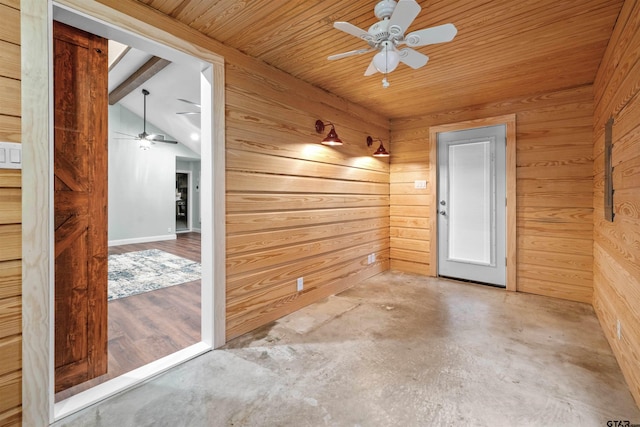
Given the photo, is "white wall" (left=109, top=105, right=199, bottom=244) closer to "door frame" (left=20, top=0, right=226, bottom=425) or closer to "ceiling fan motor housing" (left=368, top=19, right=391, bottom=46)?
"door frame" (left=20, top=0, right=226, bottom=425)

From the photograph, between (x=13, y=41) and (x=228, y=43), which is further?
(x=228, y=43)

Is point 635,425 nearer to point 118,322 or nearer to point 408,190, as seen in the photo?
point 408,190

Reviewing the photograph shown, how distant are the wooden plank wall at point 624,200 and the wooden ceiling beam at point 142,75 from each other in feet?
14.5

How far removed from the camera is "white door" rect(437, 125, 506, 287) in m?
3.73

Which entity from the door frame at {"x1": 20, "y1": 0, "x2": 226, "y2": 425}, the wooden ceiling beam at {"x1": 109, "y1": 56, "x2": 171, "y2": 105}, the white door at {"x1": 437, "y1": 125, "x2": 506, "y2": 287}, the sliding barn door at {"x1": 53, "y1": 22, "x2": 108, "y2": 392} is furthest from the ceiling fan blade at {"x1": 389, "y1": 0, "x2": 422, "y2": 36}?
the wooden ceiling beam at {"x1": 109, "y1": 56, "x2": 171, "y2": 105}

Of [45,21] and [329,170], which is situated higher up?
[45,21]

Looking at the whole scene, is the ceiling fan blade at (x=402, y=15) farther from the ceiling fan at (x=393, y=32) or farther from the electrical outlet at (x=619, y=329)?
the electrical outlet at (x=619, y=329)

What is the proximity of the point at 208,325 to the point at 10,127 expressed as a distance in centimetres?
166

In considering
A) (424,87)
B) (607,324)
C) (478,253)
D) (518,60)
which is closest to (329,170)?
(424,87)

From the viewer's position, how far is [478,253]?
154 inches

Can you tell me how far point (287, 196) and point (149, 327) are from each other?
1.74m

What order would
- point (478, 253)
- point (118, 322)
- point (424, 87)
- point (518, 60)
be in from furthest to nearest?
point (478, 253)
point (424, 87)
point (118, 322)
point (518, 60)

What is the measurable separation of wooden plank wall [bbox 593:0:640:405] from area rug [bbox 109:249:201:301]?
173 inches

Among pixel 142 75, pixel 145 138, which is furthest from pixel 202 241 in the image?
pixel 145 138
